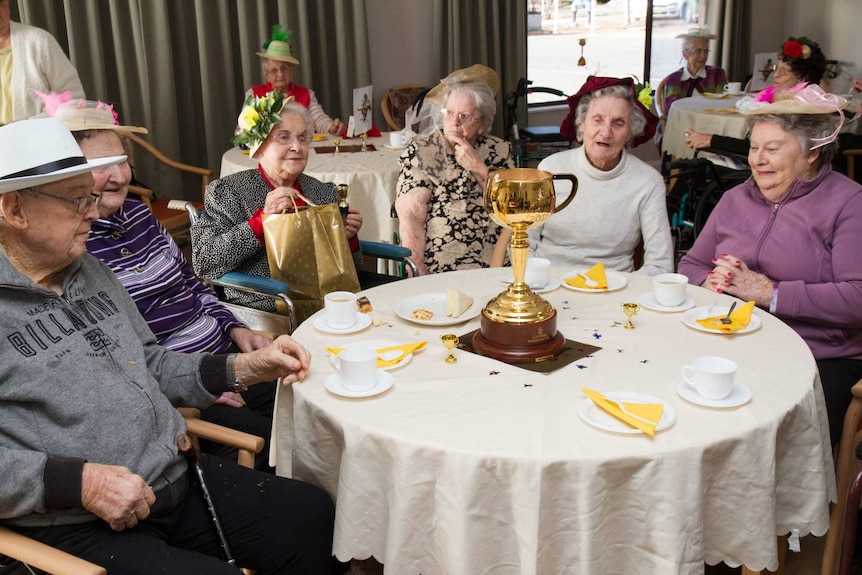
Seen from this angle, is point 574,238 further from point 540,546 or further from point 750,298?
point 540,546

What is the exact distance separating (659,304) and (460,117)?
48.3 inches

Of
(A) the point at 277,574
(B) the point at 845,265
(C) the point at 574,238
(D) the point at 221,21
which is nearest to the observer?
(A) the point at 277,574

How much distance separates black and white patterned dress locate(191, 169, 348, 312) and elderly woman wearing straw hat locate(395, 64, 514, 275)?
62cm

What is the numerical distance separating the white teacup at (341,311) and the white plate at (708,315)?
78 cm

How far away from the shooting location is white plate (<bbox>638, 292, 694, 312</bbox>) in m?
1.97

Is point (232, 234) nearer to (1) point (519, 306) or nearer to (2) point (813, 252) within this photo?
(1) point (519, 306)

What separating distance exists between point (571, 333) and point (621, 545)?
0.57 meters

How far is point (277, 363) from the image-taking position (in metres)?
1.69

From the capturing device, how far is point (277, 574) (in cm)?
167

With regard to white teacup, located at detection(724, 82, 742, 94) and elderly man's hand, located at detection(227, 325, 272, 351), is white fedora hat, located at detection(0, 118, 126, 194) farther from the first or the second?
white teacup, located at detection(724, 82, 742, 94)

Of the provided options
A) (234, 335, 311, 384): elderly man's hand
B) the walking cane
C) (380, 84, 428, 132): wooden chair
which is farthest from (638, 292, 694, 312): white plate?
(380, 84, 428, 132): wooden chair

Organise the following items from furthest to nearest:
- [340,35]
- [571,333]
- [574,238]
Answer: [340,35] → [574,238] → [571,333]

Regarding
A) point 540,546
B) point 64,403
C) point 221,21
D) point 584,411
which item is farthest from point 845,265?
point 221,21

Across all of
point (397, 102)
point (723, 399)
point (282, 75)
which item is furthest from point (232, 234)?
point (397, 102)
